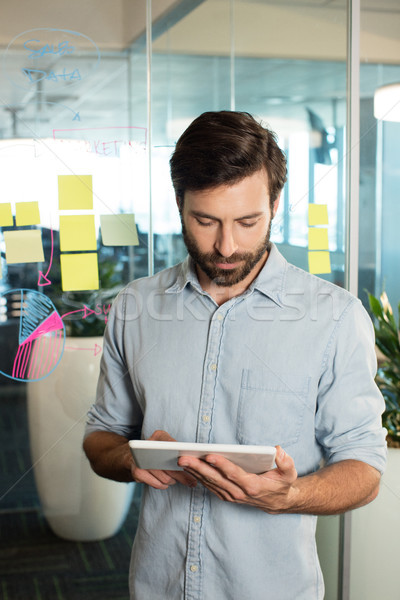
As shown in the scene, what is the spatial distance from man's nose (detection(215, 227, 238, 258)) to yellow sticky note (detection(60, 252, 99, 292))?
2.78ft

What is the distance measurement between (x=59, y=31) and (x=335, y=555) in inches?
78.0

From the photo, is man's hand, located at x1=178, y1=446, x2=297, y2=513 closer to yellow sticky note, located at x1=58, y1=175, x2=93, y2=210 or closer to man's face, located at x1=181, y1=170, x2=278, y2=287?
man's face, located at x1=181, y1=170, x2=278, y2=287

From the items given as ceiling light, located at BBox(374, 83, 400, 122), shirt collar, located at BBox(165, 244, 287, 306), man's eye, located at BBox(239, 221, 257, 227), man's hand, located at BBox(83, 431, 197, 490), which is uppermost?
ceiling light, located at BBox(374, 83, 400, 122)

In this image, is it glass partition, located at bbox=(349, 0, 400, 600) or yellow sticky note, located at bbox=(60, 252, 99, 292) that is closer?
yellow sticky note, located at bbox=(60, 252, 99, 292)

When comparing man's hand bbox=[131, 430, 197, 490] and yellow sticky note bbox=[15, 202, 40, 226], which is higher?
yellow sticky note bbox=[15, 202, 40, 226]

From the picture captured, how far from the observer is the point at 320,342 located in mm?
1170

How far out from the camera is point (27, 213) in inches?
75.3

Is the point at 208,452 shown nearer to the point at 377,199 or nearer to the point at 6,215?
the point at 6,215

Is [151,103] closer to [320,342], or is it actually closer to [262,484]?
[320,342]

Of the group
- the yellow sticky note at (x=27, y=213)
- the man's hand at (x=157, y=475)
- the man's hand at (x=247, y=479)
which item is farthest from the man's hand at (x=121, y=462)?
the yellow sticky note at (x=27, y=213)

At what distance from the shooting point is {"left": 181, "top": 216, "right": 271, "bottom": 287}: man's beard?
122 cm

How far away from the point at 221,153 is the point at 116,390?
1.72 feet

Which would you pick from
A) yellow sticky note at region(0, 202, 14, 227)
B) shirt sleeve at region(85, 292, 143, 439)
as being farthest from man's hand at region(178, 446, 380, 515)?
yellow sticky note at region(0, 202, 14, 227)

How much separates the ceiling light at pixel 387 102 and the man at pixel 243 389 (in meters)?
1.24
